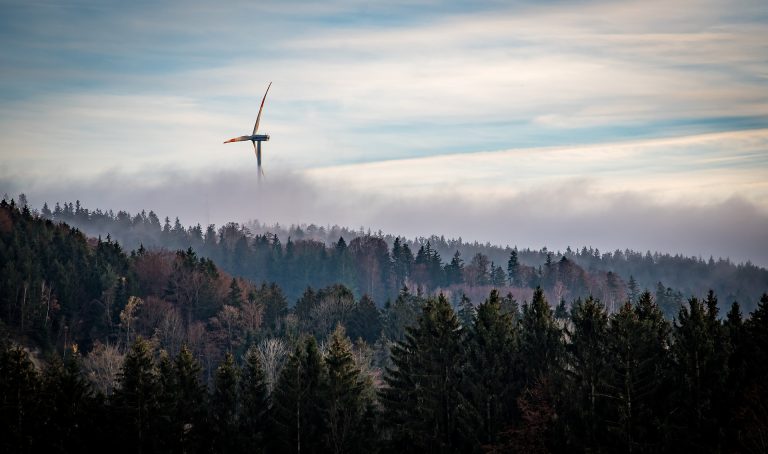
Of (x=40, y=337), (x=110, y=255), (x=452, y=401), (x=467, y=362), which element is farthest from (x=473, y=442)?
(x=110, y=255)

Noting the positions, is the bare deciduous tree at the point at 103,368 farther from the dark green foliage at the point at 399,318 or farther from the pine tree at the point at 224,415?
the dark green foliage at the point at 399,318

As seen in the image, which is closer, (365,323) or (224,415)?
(224,415)

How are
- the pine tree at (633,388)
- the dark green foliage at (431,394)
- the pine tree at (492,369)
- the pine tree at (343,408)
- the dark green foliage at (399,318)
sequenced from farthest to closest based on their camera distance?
the dark green foliage at (399,318) < the pine tree at (343,408) < the dark green foliage at (431,394) < the pine tree at (492,369) < the pine tree at (633,388)

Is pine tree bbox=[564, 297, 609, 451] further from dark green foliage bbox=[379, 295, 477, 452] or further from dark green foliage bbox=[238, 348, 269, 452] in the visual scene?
dark green foliage bbox=[238, 348, 269, 452]

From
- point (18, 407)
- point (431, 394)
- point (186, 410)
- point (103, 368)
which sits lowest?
point (103, 368)

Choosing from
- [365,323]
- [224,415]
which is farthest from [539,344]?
[365,323]

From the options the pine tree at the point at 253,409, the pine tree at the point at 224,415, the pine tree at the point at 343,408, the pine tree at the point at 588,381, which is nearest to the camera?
the pine tree at the point at 588,381

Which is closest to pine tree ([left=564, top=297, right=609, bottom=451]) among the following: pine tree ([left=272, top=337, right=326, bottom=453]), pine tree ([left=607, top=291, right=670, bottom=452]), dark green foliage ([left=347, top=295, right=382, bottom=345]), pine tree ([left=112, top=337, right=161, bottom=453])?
pine tree ([left=607, top=291, right=670, bottom=452])

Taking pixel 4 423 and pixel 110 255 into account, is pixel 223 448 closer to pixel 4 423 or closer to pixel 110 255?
pixel 4 423

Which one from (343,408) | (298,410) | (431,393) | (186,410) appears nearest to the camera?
(431,393)

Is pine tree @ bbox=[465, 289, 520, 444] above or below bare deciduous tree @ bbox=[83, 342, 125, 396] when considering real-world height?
above

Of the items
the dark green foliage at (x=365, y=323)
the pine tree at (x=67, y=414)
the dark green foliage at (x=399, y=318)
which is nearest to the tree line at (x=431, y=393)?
the pine tree at (x=67, y=414)

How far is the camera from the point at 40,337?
141 metres

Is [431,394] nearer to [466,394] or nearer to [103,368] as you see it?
[466,394]
